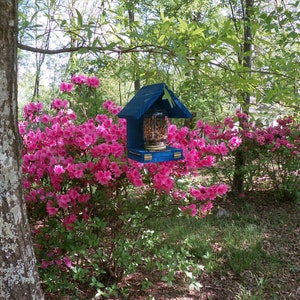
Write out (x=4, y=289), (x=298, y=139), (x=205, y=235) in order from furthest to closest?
(x=298, y=139), (x=205, y=235), (x=4, y=289)

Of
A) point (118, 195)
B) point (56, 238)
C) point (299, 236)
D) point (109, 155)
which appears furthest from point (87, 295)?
point (299, 236)

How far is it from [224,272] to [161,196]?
3.93 feet

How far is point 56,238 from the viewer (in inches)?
93.7

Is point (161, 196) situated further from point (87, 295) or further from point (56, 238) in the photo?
point (87, 295)

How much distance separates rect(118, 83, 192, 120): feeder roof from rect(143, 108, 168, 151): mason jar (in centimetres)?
8

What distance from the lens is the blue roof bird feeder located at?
206 centimetres

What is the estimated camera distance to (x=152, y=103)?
2.07m

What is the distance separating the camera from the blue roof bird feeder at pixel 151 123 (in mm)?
2059

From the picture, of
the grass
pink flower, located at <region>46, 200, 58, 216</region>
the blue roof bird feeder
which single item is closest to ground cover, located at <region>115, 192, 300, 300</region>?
the grass

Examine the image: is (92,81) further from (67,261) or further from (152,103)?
(67,261)

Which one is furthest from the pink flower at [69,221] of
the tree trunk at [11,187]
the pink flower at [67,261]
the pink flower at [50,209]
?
the tree trunk at [11,187]

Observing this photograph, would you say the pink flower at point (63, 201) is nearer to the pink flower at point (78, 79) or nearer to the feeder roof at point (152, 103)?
the feeder roof at point (152, 103)

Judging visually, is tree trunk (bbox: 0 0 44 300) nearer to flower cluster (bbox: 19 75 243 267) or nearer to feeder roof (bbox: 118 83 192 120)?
flower cluster (bbox: 19 75 243 267)

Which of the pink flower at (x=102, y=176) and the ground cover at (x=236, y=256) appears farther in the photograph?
the ground cover at (x=236, y=256)
